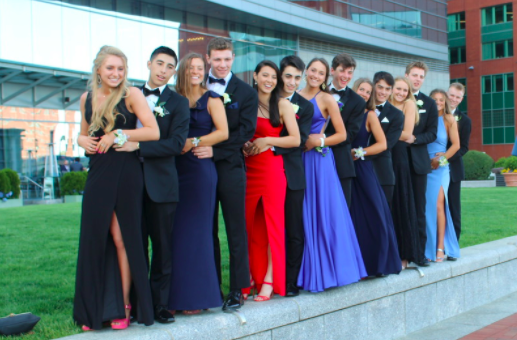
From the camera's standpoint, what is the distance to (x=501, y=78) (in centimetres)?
5769

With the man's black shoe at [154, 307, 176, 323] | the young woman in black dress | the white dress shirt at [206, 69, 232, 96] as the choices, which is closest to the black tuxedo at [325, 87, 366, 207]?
the white dress shirt at [206, 69, 232, 96]

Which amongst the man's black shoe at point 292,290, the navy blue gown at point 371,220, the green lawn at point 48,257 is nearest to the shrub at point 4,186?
the green lawn at point 48,257

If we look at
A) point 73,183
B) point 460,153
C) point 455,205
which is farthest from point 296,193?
point 73,183

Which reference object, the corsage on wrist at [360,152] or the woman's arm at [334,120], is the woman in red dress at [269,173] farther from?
the corsage on wrist at [360,152]

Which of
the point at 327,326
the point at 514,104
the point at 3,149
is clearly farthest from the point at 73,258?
the point at 514,104

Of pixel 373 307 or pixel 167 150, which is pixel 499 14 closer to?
pixel 373 307

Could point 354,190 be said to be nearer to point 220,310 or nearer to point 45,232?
point 220,310

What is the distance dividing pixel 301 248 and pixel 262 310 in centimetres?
104

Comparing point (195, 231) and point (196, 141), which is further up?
point (196, 141)

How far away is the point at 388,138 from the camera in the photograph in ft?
22.2

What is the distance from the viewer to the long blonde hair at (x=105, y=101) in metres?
4.21

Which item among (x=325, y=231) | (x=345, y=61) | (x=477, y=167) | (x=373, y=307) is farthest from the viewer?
(x=477, y=167)

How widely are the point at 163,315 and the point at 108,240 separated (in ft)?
2.10

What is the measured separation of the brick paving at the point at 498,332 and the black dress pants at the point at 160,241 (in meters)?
3.17
